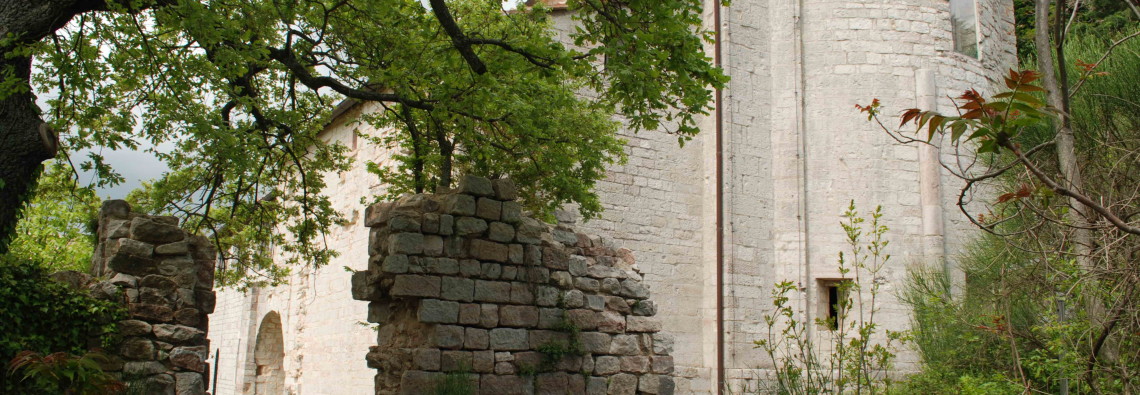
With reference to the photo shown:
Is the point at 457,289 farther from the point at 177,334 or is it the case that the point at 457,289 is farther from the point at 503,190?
the point at 177,334

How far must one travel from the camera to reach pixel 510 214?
8.03 m

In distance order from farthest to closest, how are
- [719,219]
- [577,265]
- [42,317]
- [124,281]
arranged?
[719,219] → [577,265] → [124,281] → [42,317]

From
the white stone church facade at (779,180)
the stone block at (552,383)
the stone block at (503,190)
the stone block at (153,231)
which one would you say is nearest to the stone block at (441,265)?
the stone block at (503,190)

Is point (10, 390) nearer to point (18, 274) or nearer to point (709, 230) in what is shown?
point (18, 274)

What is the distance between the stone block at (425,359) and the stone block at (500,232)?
3.87ft

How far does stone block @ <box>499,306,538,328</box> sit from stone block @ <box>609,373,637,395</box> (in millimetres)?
1082

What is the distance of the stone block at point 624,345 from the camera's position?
8.55m

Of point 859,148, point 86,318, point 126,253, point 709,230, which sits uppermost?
point 859,148

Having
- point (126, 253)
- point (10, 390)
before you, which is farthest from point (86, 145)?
point (10, 390)

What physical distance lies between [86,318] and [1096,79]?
1141 centimetres

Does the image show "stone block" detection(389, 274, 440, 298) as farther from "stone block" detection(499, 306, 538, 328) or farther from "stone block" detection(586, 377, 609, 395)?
"stone block" detection(586, 377, 609, 395)

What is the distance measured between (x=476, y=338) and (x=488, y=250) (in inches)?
31.5

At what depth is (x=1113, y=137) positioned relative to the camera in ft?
34.4

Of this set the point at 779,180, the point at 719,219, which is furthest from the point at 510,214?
the point at 779,180
